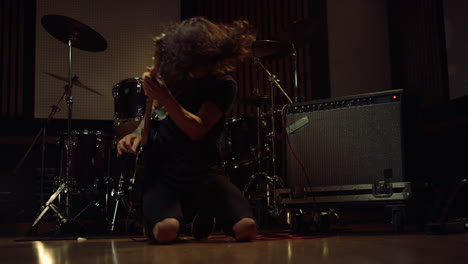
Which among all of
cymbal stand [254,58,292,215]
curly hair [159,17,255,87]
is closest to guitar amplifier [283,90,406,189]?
cymbal stand [254,58,292,215]

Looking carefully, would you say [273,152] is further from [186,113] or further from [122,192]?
[186,113]

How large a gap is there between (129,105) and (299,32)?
1.54m

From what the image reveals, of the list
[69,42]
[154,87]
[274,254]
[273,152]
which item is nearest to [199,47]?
[154,87]

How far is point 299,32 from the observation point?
4578 mm

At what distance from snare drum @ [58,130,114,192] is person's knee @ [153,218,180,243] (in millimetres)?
2287

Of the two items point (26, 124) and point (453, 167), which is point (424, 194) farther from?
point (26, 124)

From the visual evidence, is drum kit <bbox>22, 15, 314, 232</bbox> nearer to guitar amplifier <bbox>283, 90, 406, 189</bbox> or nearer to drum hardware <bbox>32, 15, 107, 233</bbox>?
drum hardware <bbox>32, 15, 107, 233</bbox>

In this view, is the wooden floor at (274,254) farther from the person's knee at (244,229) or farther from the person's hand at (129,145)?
the person's hand at (129,145)

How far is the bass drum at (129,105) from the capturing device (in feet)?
14.9

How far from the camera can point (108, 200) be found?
197 inches

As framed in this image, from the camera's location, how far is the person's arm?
2.29 meters

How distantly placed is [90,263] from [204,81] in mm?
1145

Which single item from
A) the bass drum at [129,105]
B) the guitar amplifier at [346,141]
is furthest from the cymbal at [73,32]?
the guitar amplifier at [346,141]

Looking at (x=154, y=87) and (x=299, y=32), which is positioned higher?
(x=299, y=32)
